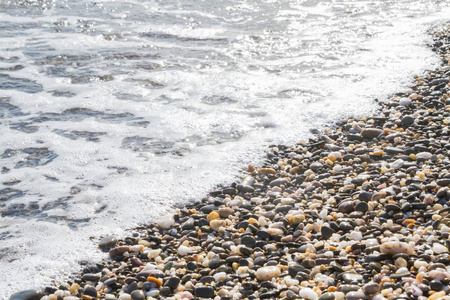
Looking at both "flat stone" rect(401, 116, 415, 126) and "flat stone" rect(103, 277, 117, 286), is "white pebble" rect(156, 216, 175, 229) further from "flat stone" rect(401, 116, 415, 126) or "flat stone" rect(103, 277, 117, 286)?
"flat stone" rect(401, 116, 415, 126)

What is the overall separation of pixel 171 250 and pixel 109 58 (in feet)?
16.5

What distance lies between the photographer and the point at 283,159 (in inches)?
177

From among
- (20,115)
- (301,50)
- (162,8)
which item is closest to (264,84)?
(301,50)

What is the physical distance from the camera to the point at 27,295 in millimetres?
2895

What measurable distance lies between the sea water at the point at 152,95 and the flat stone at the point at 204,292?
90 cm

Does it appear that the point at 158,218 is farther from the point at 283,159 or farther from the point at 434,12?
the point at 434,12

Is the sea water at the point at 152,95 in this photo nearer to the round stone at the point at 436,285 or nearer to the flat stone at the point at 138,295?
the flat stone at the point at 138,295

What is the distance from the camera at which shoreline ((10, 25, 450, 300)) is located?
266cm

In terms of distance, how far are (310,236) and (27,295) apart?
188 centimetres

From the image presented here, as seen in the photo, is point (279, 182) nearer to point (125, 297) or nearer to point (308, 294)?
point (308, 294)

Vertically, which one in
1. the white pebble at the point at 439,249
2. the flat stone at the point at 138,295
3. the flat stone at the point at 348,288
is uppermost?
the white pebble at the point at 439,249

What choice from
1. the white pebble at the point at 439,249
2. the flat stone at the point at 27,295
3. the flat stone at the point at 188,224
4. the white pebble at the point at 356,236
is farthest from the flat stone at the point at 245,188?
the flat stone at the point at 27,295

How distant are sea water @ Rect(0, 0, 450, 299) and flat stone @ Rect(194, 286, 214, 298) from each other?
90 centimetres

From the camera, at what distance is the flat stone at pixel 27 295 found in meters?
2.87
